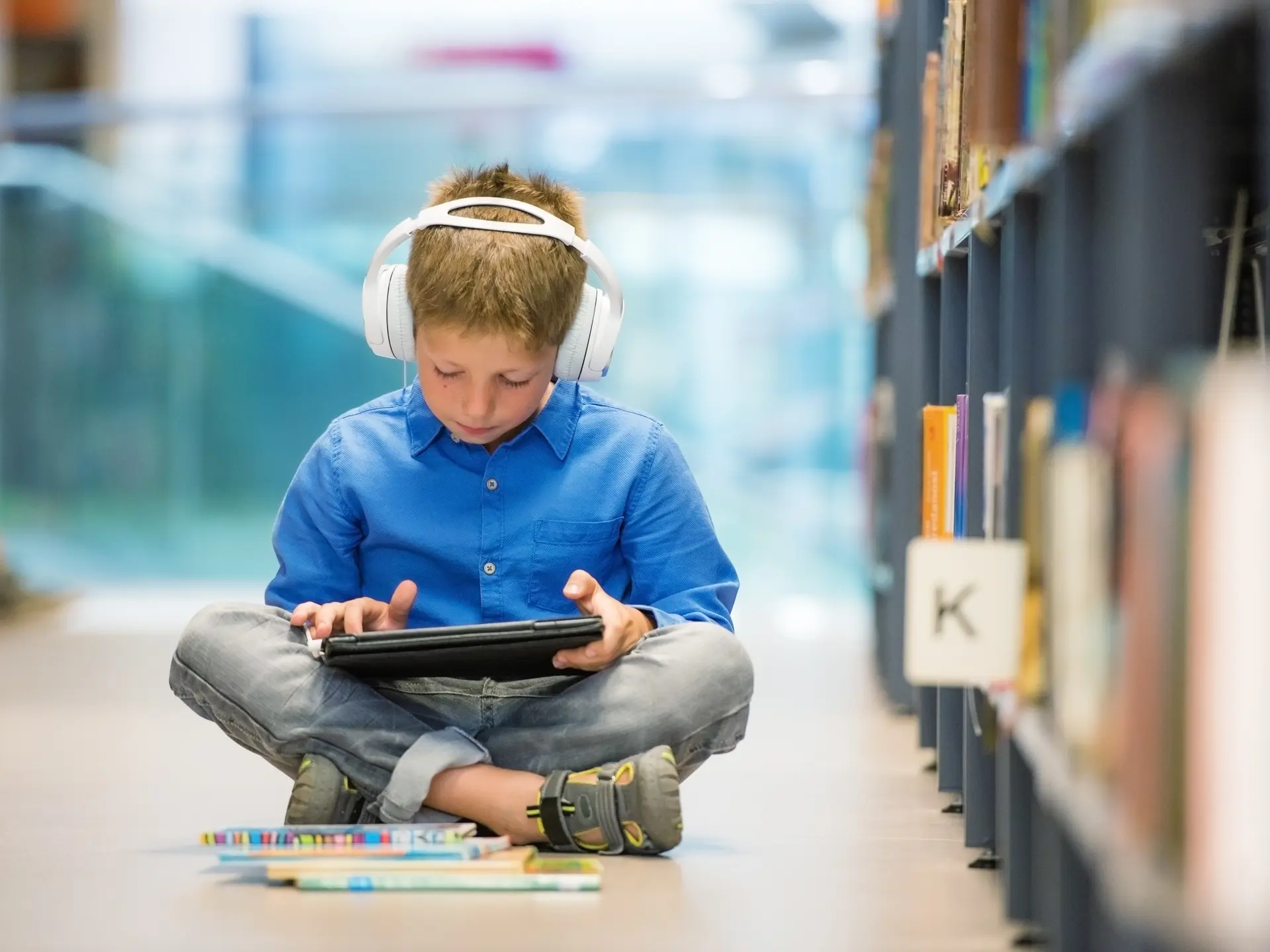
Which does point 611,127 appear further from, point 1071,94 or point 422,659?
point 1071,94

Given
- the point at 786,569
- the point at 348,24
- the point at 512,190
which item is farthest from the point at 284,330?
the point at 512,190

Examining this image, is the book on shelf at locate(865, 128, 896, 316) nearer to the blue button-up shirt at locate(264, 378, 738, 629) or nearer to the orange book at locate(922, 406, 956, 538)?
the orange book at locate(922, 406, 956, 538)

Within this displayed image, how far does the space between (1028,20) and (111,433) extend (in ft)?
15.7

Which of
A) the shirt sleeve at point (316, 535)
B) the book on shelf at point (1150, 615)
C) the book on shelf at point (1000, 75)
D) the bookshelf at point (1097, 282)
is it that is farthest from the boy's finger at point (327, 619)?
the book on shelf at point (1150, 615)

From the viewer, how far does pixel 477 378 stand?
5.46 feet

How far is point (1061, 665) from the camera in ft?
3.61

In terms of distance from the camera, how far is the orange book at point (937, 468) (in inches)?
77.6

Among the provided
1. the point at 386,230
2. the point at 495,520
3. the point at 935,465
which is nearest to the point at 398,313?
the point at 495,520

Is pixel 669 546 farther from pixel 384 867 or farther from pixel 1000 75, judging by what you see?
pixel 1000 75

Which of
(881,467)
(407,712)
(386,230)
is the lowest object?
(407,712)

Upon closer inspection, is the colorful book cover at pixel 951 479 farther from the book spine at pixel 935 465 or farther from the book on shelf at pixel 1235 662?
the book on shelf at pixel 1235 662

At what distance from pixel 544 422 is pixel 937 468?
484mm

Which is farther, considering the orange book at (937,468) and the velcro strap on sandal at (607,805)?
the orange book at (937,468)

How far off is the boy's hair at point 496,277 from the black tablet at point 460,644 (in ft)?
0.94
